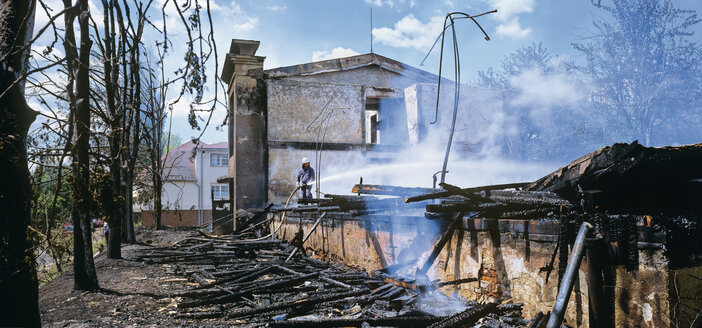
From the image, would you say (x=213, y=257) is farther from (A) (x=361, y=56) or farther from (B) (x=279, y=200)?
(A) (x=361, y=56)

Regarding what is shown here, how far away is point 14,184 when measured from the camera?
10.9ft

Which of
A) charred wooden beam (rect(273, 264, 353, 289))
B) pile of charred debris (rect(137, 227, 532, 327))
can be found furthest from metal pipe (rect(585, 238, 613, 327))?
charred wooden beam (rect(273, 264, 353, 289))

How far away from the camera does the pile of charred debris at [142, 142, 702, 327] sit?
3.33 meters

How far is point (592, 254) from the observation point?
3492mm

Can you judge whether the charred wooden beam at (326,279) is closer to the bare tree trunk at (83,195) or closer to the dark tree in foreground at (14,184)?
the bare tree trunk at (83,195)

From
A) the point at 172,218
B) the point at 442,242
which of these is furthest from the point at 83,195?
the point at 172,218

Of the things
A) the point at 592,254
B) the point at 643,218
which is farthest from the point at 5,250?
the point at 643,218

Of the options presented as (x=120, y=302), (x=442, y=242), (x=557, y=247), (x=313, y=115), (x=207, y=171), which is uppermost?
(x=313, y=115)

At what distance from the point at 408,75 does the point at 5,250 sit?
1843cm

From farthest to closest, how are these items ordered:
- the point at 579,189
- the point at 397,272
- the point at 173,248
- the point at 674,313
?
the point at 173,248, the point at 397,272, the point at 579,189, the point at 674,313

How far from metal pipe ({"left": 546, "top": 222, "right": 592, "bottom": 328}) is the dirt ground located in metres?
3.62

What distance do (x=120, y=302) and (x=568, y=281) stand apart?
641 cm

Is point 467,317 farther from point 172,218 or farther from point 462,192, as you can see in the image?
point 172,218

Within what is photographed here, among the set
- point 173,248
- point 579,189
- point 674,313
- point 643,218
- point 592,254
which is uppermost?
point 579,189
